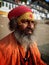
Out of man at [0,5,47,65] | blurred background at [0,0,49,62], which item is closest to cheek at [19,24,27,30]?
man at [0,5,47,65]

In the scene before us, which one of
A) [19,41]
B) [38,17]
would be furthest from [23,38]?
[38,17]

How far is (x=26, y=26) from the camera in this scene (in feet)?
3.03

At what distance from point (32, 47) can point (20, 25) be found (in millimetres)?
112

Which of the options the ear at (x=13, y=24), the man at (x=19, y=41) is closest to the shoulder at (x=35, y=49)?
the man at (x=19, y=41)

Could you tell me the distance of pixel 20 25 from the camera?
93 centimetres

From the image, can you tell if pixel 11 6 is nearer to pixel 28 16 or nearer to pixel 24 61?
pixel 28 16

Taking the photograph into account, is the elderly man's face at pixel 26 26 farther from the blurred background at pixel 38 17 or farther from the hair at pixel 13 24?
the blurred background at pixel 38 17

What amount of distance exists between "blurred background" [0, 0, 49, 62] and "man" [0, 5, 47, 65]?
103 mm

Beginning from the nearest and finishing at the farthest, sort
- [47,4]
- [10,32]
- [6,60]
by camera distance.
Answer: [6,60]
[10,32]
[47,4]

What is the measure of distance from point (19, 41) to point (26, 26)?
0.23ft

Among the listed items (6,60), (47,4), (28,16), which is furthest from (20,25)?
(47,4)

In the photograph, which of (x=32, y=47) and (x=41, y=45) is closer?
(x=32, y=47)

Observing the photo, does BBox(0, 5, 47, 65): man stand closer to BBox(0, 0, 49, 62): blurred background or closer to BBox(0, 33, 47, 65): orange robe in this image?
BBox(0, 33, 47, 65): orange robe

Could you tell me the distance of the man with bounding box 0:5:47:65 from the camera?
91 centimetres
